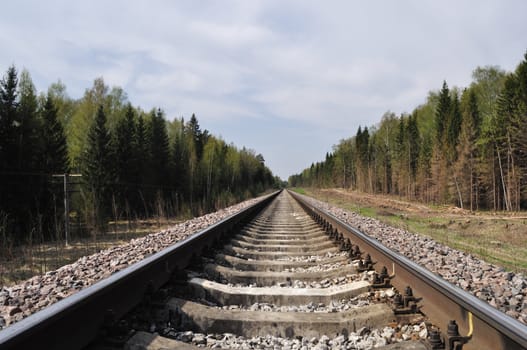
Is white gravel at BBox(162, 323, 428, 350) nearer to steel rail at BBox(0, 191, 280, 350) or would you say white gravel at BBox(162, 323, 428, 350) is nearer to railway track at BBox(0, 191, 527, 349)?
railway track at BBox(0, 191, 527, 349)

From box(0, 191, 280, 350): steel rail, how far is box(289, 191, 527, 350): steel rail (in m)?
2.04

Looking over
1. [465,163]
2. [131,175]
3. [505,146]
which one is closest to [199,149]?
[131,175]

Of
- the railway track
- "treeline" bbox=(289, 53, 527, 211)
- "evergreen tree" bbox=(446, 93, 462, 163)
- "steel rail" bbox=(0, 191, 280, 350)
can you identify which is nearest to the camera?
"steel rail" bbox=(0, 191, 280, 350)

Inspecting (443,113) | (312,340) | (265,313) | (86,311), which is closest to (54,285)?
(86,311)

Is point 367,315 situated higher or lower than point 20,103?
lower

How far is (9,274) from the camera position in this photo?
222 inches

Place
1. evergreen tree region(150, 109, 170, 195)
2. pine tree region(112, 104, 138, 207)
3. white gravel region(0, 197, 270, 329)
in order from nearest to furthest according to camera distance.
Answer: white gravel region(0, 197, 270, 329), pine tree region(112, 104, 138, 207), evergreen tree region(150, 109, 170, 195)

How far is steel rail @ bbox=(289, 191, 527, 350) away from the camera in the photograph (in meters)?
1.71

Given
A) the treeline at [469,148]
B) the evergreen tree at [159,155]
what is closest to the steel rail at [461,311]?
the evergreen tree at [159,155]

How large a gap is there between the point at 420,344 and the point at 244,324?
1.11 m

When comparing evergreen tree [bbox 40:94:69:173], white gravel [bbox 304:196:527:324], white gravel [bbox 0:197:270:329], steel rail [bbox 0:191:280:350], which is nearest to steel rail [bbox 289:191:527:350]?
white gravel [bbox 304:196:527:324]

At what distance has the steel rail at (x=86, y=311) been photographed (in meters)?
1.63

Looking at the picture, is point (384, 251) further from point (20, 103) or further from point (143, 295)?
point (20, 103)

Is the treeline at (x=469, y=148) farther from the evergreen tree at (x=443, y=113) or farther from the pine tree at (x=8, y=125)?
the pine tree at (x=8, y=125)
